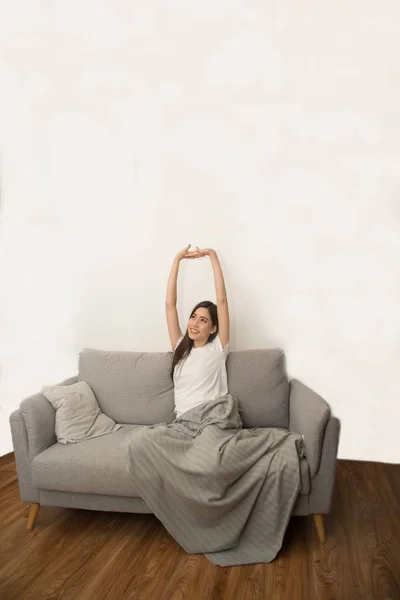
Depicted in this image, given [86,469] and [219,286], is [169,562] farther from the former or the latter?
[219,286]

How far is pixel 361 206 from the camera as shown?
10.4 feet

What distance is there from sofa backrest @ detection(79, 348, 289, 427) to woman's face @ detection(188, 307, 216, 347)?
0.60 feet

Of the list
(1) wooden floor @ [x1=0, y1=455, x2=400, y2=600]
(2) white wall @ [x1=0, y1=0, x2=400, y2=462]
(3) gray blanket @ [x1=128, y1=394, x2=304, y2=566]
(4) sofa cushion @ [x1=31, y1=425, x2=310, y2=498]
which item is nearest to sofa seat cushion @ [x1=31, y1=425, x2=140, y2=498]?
(4) sofa cushion @ [x1=31, y1=425, x2=310, y2=498]

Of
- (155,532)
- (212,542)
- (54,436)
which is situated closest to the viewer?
(212,542)

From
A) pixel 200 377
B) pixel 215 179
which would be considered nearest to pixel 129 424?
pixel 200 377

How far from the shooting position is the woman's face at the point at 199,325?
9.27 ft

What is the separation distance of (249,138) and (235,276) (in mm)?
834

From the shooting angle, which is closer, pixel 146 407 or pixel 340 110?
pixel 146 407

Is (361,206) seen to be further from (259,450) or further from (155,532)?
(155,532)

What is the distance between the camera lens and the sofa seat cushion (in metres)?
2.38

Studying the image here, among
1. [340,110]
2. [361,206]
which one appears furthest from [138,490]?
[340,110]

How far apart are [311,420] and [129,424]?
102cm

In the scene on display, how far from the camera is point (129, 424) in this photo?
9.44 feet

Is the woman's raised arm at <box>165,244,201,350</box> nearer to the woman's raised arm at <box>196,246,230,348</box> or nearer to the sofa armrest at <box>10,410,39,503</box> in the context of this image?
the woman's raised arm at <box>196,246,230,348</box>
